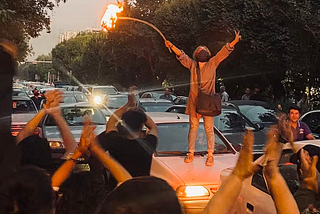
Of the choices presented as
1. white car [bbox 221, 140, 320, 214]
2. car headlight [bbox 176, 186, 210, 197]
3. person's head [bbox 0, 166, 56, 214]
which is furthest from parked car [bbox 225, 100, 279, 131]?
person's head [bbox 0, 166, 56, 214]

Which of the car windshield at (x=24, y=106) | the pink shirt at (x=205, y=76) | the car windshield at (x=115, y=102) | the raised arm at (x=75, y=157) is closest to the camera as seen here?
the raised arm at (x=75, y=157)

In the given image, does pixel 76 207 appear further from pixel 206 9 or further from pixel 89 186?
pixel 206 9

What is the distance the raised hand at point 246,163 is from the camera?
2.13 meters

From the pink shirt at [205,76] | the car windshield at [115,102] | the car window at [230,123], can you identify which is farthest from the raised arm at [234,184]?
the car windshield at [115,102]

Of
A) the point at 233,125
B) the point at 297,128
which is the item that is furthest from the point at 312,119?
the point at 297,128

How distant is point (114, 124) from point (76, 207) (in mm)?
1451

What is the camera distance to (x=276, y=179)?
2.26 m

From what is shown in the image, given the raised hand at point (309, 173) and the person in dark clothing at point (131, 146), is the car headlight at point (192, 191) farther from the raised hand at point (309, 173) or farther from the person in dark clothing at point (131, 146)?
the raised hand at point (309, 173)

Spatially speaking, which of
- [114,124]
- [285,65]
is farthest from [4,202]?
[285,65]

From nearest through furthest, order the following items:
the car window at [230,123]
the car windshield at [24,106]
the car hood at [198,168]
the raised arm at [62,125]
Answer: the raised arm at [62,125]
the car hood at [198,168]
the car window at [230,123]
the car windshield at [24,106]

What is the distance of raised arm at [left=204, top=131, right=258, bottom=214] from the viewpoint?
2.12 metres

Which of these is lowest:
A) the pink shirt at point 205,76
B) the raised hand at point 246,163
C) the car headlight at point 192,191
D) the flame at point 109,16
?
the car headlight at point 192,191

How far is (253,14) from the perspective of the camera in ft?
63.5

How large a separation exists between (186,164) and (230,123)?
13.4ft
